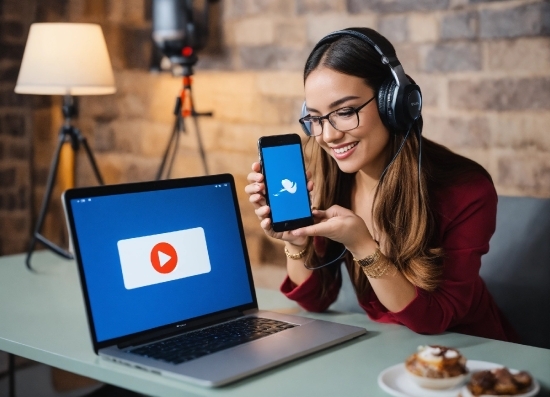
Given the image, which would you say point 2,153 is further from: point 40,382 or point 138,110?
point 40,382

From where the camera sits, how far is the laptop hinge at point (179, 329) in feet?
4.20

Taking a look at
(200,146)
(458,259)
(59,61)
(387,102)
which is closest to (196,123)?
(200,146)

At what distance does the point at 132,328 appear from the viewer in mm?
1284

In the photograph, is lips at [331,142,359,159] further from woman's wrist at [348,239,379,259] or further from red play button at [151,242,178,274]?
red play button at [151,242,178,274]

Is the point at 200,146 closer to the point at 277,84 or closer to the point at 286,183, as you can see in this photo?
the point at 277,84

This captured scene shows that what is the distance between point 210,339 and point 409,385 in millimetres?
370

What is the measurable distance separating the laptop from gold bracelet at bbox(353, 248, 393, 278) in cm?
11

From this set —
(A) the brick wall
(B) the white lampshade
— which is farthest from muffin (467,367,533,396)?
(B) the white lampshade

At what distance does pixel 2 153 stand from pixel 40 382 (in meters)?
1.00

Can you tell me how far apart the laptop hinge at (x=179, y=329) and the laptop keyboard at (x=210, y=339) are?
2 cm

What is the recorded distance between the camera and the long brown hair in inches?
57.8

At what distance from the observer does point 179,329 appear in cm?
135

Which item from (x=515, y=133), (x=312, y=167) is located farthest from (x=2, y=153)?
(x=515, y=133)

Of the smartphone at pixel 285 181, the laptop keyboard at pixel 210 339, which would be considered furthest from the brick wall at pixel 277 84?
the laptop keyboard at pixel 210 339
